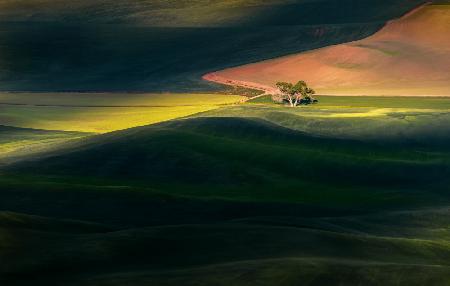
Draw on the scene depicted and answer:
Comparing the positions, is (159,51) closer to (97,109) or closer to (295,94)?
(97,109)

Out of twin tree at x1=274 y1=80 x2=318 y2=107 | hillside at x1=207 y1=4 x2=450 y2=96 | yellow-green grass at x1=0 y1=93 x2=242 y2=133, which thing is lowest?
yellow-green grass at x1=0 y1=93 x2=242 y2=133

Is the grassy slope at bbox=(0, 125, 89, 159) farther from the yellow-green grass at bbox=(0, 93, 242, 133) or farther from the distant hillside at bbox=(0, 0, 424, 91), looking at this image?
the distant hillside at bbox=(0, 0, 424, 91)

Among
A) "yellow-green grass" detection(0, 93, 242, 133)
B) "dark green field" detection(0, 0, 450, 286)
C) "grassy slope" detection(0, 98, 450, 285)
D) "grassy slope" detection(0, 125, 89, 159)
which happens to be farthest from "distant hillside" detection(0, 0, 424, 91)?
"grassy slope" detection(0, 98, 450, 285)

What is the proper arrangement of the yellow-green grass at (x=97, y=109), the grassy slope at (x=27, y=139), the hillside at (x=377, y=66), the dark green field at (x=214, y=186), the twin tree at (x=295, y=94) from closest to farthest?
1. the dark green field at (x=214, y=186)
2. the grassy slope at (x=27, y=139)
3. the yellow-green grass at (x=97, y=109)
4. the twin tree at (x=295, y=94)
5. the hillside at (x=377, y=66)

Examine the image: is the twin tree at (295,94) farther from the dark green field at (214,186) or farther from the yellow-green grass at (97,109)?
the yellow-green grass at (97,109)

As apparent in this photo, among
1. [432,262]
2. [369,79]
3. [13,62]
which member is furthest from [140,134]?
[13,62]

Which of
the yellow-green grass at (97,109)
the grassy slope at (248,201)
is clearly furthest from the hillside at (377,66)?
the grassy slope at (248,201)

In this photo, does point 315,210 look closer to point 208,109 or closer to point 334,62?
point 208,109
